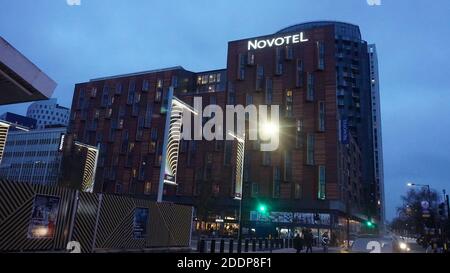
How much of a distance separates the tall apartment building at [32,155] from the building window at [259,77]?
3161 inches

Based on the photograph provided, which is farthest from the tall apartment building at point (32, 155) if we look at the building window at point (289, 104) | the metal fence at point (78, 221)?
the metal fence at point (78, 221)

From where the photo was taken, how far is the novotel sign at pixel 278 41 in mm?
78500

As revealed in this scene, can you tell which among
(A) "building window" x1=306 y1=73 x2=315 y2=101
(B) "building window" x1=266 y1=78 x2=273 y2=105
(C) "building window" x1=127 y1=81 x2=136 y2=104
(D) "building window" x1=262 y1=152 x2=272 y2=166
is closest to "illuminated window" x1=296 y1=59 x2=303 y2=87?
(A) "building window" x1=306 y1=73 x2=315 y2=101

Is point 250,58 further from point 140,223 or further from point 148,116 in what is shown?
point 140,223

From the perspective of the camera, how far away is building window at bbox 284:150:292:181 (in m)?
70.9

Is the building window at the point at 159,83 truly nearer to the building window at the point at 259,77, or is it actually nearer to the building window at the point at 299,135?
the building window at the point at 259,77

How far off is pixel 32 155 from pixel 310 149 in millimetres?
110041

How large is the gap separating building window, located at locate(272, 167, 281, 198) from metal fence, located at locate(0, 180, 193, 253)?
1809 inches

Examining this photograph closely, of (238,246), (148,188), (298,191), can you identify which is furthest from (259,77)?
(238,246)

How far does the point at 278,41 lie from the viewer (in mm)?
81000

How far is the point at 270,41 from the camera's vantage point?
8169cm

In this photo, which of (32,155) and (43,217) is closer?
(43,217)
